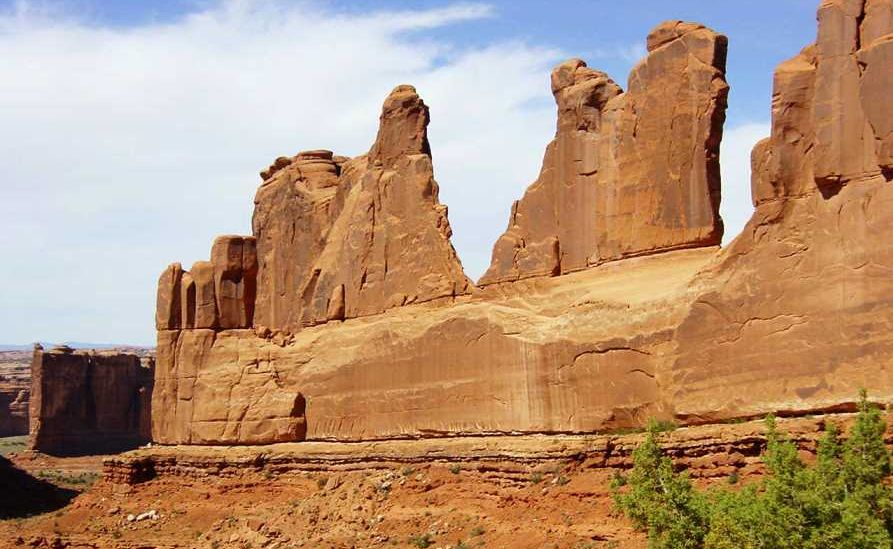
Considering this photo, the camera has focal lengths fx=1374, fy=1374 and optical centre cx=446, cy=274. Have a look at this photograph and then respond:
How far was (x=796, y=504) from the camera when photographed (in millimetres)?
16594

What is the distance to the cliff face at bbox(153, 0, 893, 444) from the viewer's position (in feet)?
66.2

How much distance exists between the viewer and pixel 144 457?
120 feet

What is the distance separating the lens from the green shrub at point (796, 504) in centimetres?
1627

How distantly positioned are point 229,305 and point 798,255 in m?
19.2

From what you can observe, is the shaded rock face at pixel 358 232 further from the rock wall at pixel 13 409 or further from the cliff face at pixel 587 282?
the rock wall at pixel 13 409

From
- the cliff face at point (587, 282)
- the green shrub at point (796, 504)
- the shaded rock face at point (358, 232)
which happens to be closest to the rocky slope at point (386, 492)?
the cliff face at point (587, 282)

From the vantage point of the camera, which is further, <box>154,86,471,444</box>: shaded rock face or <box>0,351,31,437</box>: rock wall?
<box>0,351,31,437</box>: rock wall

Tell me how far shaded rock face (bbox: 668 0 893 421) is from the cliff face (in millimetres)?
33

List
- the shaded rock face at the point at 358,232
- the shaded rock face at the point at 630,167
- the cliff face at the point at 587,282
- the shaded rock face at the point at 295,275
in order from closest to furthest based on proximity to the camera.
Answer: the cliff face at the point at 587,282 → the shaded rock face at the point at 630,167 → the shaded rock face at the point at 358,232 → the shaded rock face at the point at 295,275

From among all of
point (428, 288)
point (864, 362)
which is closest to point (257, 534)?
point (428, 288)

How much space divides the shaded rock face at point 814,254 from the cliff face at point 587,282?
0.11ft

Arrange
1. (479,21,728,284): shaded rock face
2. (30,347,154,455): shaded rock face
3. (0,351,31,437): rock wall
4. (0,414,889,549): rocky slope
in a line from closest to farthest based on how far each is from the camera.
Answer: (0,414,889,549): rocky slope
(479,21,728,284): shaded rock face
(30,347,154,455): shaded rock face
(0,351,31,437): rock wall

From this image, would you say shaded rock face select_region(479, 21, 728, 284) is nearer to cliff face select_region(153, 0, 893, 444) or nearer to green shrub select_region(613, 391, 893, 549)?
cliff face select_region(153, 0, 893, 444)

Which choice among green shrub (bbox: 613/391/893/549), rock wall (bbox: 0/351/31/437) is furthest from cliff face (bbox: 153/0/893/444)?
rock wall (bbox: 0/351/31/437)
